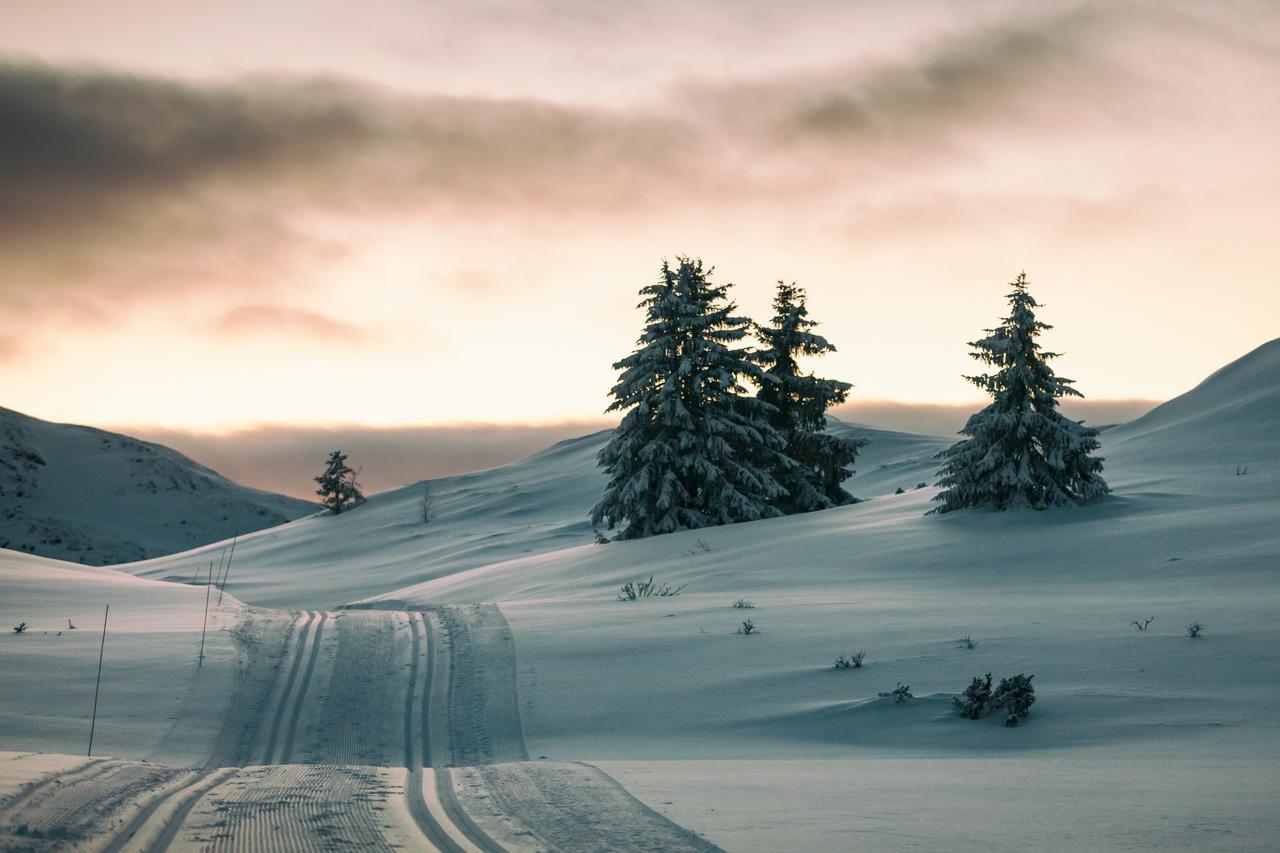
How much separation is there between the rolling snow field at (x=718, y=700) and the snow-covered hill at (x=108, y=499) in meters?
68.6

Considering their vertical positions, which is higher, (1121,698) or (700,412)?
(700,412)

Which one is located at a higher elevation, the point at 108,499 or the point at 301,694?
the point at 108,499

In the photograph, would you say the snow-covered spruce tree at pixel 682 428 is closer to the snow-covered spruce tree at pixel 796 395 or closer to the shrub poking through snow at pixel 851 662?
the snow-covered spruce tree at pixel 796 395

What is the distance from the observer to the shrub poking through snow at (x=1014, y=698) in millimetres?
10352

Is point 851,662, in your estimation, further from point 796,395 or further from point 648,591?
point 796,395

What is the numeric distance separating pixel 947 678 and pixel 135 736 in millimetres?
9115

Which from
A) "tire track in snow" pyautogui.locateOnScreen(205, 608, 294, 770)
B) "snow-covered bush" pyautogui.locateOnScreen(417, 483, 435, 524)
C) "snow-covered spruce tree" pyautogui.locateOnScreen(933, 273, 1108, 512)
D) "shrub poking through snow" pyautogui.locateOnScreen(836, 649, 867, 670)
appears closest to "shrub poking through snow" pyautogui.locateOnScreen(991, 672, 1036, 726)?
"shrub poking through snow" pyautogui.locateOnScreen(836, 649, 867, 670)

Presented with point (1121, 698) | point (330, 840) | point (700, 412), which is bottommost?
point (1121, 698)

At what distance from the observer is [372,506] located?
73188mm

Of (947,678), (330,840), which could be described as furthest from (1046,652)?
(330,840)

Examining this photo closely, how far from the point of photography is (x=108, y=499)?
316ft

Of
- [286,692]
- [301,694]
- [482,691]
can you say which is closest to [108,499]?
[286,692]

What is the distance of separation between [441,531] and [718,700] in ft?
153

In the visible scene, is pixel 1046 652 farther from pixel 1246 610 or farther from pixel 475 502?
pixel 475 502
